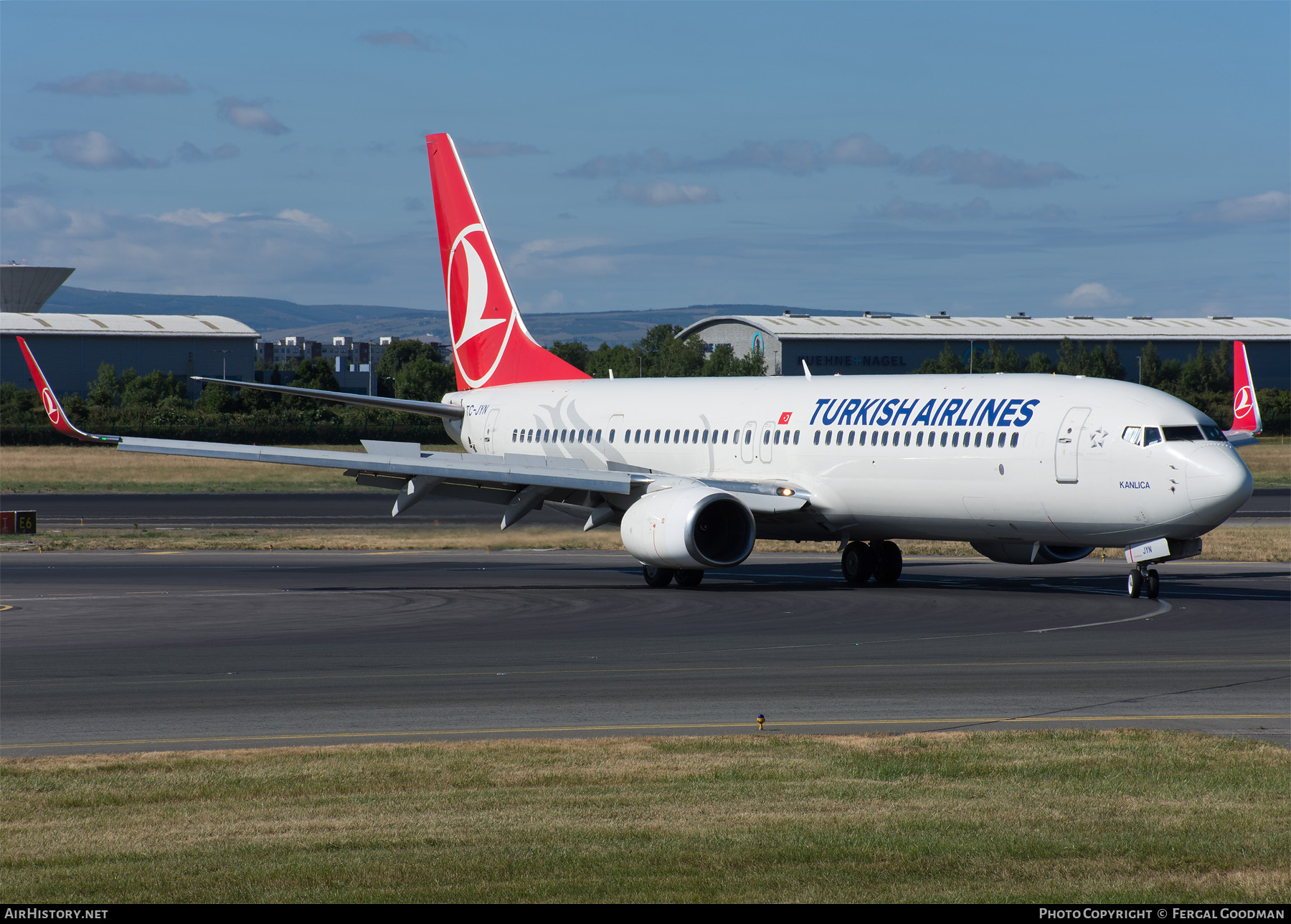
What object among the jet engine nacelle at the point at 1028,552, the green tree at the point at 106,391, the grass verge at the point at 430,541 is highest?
the green tree at the point at 106,391

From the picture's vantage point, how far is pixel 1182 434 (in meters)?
25.7

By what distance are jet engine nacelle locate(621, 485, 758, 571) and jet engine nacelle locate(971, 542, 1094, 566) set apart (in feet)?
16.1

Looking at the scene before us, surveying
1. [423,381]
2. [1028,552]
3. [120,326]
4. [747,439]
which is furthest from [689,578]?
[120,326]

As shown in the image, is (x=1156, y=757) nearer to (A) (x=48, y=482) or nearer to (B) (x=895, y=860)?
(B) (x=895, y=860)

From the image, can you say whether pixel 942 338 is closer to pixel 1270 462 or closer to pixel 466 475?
pixel 1270 462

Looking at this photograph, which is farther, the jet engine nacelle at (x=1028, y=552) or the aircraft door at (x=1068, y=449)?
the jet engine nacelle at (x=1028, y=552)

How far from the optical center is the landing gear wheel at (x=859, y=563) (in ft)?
103

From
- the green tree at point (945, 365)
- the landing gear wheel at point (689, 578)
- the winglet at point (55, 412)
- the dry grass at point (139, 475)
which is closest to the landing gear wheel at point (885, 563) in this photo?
the landing gear wheel at point (689, 578)

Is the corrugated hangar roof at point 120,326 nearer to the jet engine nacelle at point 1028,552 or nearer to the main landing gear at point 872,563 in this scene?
the main landing gear at point 872,563

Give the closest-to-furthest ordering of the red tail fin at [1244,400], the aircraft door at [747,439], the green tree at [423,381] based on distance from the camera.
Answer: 1. the aircraft door at [747,439]
2. the red tail fin at [1244,400]
3. the green tree at [423,381]

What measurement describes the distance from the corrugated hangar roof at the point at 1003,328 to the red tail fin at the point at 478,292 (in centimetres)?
9623

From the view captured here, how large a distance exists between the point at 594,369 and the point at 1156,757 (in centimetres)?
13279
